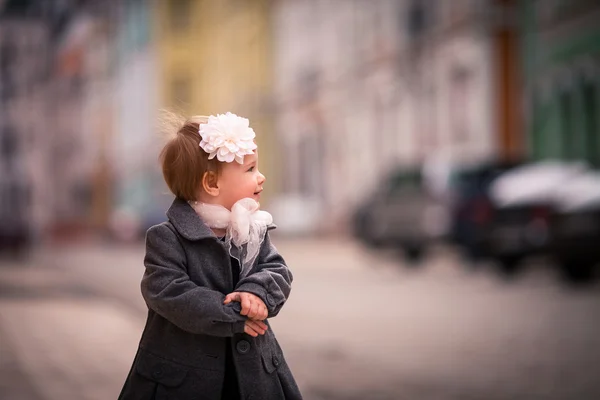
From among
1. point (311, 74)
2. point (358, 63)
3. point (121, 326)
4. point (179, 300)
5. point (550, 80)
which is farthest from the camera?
point (311, 74)

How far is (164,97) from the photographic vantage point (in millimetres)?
45219

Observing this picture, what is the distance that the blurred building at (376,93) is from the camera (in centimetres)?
2603

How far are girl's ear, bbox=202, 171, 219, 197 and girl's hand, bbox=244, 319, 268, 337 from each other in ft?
1.09

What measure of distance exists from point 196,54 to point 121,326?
37538 millimetres

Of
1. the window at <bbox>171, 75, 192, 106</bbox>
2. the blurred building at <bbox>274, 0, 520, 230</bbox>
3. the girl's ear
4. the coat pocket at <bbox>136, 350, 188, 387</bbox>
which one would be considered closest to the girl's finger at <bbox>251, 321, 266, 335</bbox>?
the coat pocket at <bbox>136, 350, 188, 387</bbox>

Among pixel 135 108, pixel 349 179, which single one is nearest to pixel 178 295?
pixel 349 179

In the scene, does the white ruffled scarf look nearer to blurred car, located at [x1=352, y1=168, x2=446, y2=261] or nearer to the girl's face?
the girl's face

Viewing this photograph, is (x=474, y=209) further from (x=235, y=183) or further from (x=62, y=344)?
(x=235, y=183)

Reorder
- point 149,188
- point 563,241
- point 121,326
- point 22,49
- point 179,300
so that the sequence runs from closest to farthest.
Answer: point 179,300, point 121,326, point 563,241, point 22,49, point 149,188

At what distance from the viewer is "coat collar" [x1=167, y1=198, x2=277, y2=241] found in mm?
2873

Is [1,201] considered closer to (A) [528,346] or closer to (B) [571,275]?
(B) [571,275]

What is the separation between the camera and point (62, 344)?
8664 mm

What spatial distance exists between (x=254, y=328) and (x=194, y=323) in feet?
0.47

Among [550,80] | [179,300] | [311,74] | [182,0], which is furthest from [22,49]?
[182,0]
